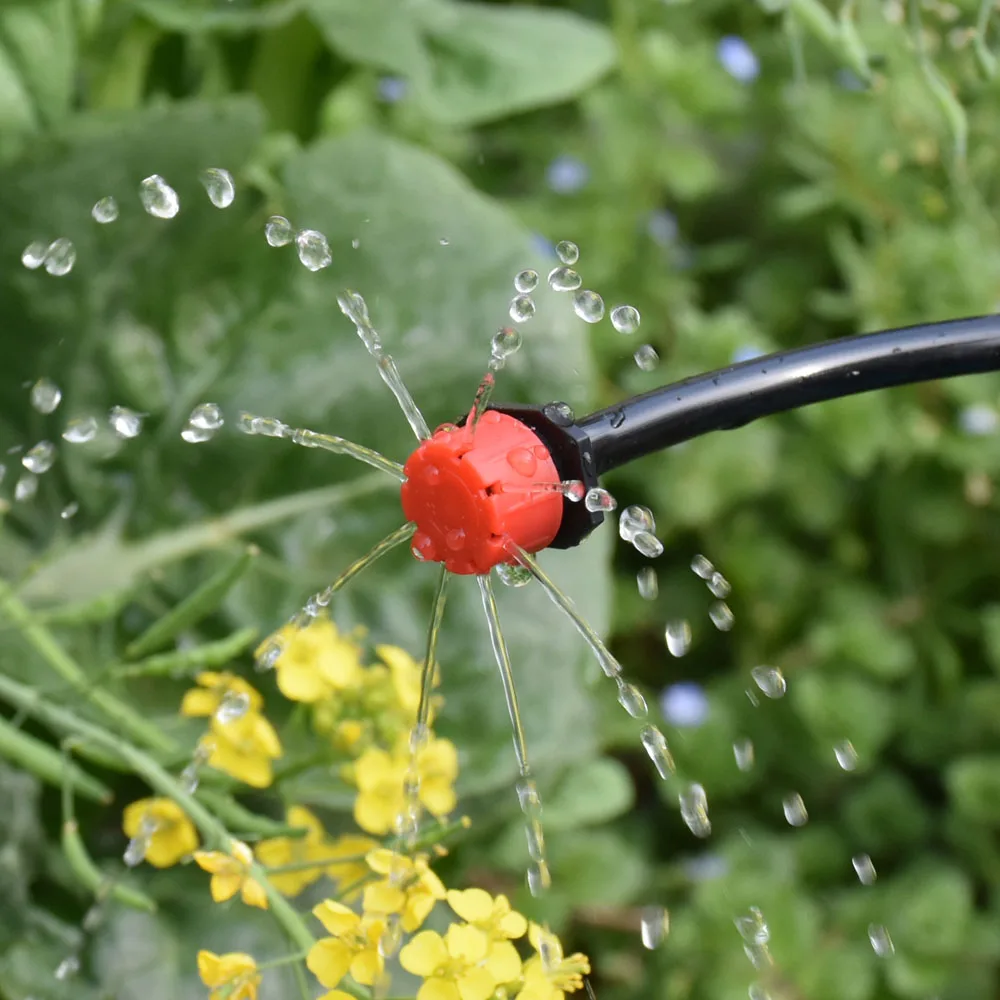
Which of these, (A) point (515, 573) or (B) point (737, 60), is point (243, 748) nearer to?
(A) point (515, 573)

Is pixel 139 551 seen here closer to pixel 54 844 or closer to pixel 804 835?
pixel 54 844

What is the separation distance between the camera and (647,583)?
101cm

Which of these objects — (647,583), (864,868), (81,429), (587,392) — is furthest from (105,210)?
(864,868)

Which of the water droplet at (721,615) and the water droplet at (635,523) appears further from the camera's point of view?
the water droplet at (721,615)

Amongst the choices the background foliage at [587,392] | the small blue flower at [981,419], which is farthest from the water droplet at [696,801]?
the small blue flower at [981,419]

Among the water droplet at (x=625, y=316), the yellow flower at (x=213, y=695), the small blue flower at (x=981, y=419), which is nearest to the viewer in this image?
the water droplet at (x=625, y=316)

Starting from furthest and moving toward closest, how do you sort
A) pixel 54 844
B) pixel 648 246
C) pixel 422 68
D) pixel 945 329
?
pixel 648 246 → pixel 422 68 → pixel 54 844 → pixel 945 329

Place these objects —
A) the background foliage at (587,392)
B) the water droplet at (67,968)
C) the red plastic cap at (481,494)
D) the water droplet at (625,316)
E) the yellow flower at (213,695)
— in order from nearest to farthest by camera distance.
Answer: the red plastic cap at (481,494) → the water droplet at (625,316) → the yellow flower at (213,695) → the water droplet at (67,968) → the background foliage at (587,392)

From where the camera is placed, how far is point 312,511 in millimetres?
775

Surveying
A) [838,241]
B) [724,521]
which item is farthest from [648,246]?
[724,521]

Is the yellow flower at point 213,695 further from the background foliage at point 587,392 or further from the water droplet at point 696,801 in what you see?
the water droplet at point 696,801

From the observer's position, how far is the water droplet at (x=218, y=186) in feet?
2.14

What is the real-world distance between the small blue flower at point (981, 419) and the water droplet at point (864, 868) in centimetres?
38

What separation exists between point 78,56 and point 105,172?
0.63 ft
